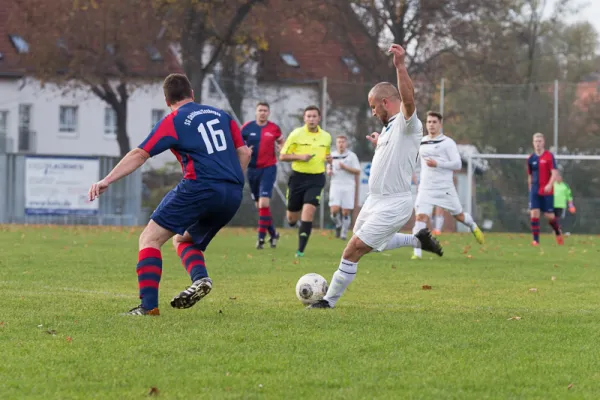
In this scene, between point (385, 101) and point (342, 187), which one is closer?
point (385, 101)

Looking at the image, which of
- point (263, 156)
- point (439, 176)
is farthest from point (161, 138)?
point (263, 156)

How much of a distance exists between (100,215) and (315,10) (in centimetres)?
1208

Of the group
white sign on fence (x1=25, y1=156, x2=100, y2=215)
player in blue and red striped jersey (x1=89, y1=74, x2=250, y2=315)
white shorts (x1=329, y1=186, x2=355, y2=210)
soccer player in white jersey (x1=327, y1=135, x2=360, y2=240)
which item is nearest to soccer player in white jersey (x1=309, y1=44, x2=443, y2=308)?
player in blue and red striped jersey (x1=89, y1=74, x2=250, y2=315)

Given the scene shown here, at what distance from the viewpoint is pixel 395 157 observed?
28.9ft

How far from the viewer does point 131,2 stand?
3625cm

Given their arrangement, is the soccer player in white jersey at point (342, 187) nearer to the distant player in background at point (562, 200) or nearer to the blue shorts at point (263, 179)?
the blue shorts at point (263, 179)

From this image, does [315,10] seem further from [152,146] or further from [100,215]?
[152,146]

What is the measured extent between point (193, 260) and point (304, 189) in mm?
7839

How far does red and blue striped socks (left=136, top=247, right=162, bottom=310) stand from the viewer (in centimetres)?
789

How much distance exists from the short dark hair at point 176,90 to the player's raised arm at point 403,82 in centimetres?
156

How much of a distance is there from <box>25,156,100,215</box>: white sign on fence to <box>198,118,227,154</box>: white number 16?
72.6 feet

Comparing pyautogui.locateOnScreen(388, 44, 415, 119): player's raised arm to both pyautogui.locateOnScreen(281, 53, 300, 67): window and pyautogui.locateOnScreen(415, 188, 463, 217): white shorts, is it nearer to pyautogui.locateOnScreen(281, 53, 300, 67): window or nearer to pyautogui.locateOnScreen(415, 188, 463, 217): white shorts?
pyautogui.locateOnScreen(415, 188, 463, 217): white shorts

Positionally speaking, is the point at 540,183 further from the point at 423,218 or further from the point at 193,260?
the point at 193,260

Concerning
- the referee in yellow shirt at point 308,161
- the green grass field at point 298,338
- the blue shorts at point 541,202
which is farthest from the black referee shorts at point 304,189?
the blue shorts at point 541,202
